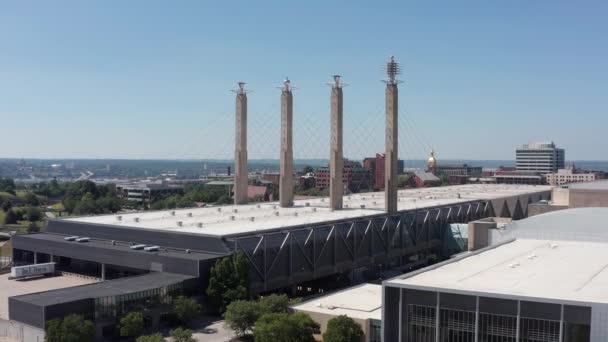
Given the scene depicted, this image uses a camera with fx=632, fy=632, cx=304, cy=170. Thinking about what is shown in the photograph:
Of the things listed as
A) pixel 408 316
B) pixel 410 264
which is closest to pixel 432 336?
pixel 408 316

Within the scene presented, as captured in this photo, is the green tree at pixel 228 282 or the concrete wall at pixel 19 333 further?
the green tree at pixel 228 282

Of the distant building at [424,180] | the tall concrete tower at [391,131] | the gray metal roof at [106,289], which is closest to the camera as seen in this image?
the gray metal roof at [106,289]

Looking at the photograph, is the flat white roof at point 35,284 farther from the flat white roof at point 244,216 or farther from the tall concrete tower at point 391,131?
the tall concrete tower at point 391,131

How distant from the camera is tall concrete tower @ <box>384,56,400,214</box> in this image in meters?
63.7

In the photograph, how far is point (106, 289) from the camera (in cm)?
4106

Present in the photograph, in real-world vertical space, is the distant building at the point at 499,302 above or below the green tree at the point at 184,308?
above

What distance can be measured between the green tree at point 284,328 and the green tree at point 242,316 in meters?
2.23

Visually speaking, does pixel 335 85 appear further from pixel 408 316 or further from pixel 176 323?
pixel 408 316

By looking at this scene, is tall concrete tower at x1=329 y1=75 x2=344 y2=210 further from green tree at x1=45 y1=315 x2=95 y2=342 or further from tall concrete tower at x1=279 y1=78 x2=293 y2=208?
green tree at x1=45 y1=315 x2=95 y2=342

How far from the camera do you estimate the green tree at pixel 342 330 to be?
3450 cm

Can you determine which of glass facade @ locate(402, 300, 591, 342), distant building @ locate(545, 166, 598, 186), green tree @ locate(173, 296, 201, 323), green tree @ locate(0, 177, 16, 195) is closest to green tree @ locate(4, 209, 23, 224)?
green tree @ locate(0, 177, 16, 195)

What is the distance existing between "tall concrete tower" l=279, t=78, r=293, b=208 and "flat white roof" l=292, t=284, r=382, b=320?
86.5ft

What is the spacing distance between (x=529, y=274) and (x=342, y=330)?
11.4 meters

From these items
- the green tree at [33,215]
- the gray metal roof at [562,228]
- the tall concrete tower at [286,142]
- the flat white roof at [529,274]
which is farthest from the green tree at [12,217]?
the flat white roof at [529,274]
